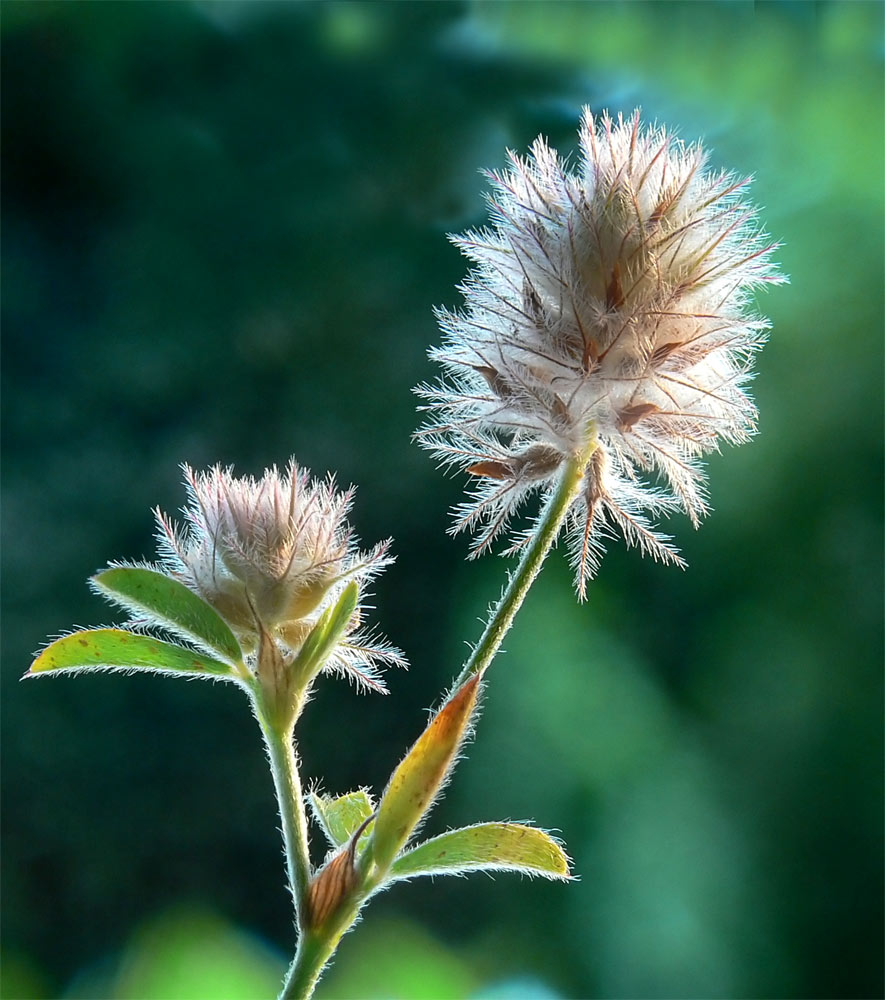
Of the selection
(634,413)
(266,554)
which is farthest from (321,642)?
(634,413)

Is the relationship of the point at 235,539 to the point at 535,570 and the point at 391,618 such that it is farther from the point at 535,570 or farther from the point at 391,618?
the point at 391,618

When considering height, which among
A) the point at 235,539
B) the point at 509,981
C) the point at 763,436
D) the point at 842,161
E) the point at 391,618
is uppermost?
the point at 842,161

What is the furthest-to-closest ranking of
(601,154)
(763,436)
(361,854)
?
(763,436)
(601,154)
(361,854)

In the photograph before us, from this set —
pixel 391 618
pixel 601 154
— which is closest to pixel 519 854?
pixel 601 154

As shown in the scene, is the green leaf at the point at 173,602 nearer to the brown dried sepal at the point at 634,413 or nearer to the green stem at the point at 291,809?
the green stem at the point at 291,809

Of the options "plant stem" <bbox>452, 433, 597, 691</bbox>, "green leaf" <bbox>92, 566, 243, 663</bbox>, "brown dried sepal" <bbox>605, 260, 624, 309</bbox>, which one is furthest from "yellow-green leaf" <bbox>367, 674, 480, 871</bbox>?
"brown dried sepal" <bbox>605, 260, 624, 309</bbox>

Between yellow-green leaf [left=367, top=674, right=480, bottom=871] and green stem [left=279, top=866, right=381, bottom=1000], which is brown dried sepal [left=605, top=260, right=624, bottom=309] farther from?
green stem [left=279, top=866, right=381, bottom=1000]

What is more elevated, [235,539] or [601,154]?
[601,154]
